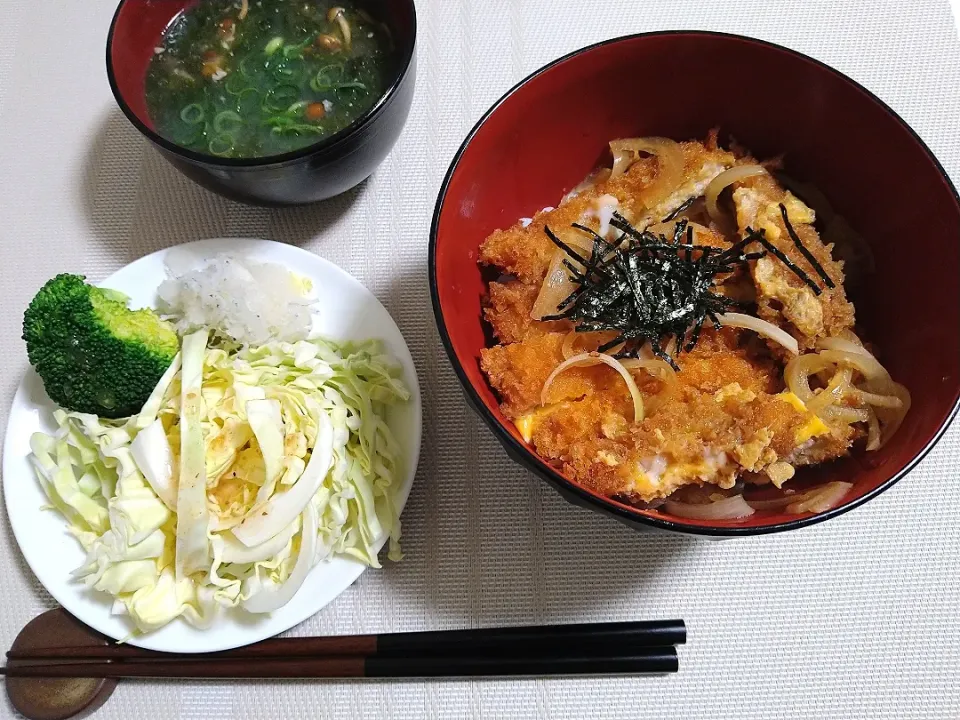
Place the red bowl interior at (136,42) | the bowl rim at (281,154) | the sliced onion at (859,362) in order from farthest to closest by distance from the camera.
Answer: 1. the red bowl interior at (136,42)
2. the bowl rim at (281,154)
3. the sliced onion at (859,362)

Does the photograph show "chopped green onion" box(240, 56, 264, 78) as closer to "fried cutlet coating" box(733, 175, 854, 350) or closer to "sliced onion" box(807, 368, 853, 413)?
"fried cutlet coating" box(733, 175, 854, 350)

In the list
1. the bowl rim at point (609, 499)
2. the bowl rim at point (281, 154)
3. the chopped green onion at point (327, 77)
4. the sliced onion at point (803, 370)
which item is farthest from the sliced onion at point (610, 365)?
the chopped green onion at point (327, 77)

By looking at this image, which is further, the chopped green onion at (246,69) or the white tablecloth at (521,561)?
the chopped green onion at (246,69)

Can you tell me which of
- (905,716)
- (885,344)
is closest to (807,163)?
(885,344)

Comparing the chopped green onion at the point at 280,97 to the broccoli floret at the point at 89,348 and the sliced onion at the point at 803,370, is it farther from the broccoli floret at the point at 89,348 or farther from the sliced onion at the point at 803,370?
the sliced onion at the point at 803,370

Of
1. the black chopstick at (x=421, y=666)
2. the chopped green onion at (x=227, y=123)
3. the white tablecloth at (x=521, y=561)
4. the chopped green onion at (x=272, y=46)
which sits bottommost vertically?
the black chopstick at (x=421, y=666)

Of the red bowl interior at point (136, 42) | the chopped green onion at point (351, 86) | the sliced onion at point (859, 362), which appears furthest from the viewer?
the chopped green onion at point (351, 86)

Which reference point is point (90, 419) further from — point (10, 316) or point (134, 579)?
point (10, 316)
